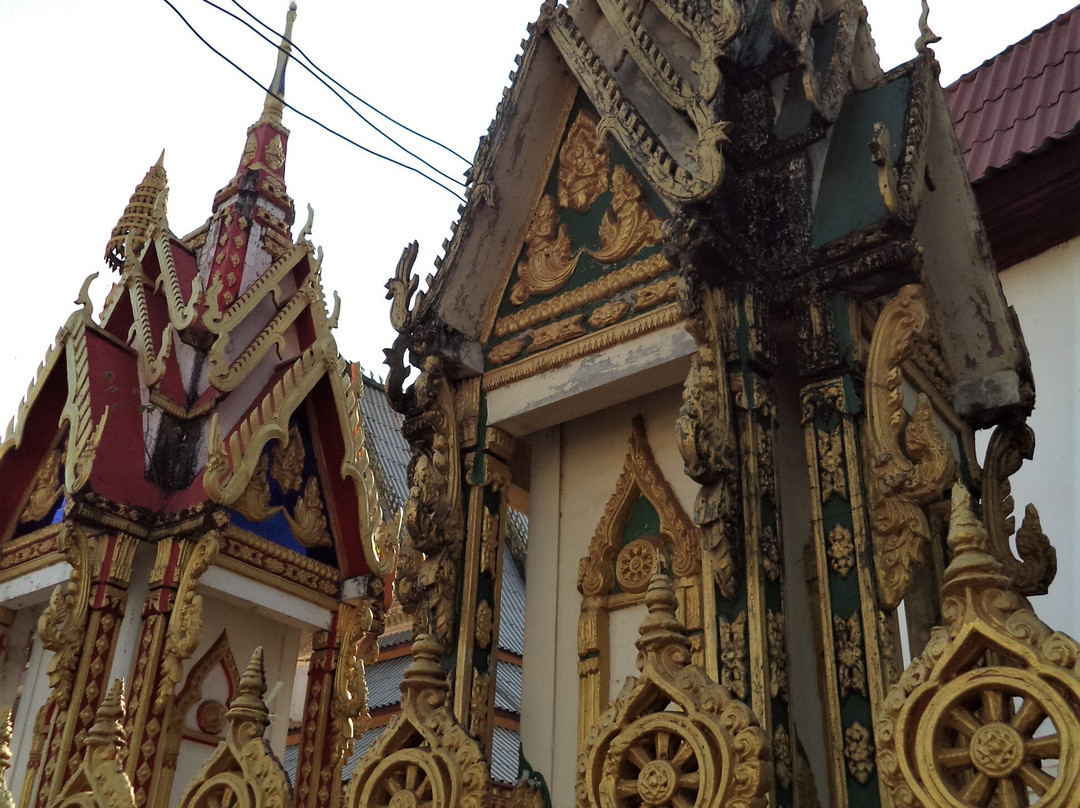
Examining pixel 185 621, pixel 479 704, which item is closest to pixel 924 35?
pixel 479 704

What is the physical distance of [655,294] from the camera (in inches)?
185

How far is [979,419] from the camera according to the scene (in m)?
5.04

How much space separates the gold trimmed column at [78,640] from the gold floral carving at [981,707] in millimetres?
7041

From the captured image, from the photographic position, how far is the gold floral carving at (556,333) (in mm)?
4914

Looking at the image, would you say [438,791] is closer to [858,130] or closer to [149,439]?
[858,130]

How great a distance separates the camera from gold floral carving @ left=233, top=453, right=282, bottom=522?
9.39 m

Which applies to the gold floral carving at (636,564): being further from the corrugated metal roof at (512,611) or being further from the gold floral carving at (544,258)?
the corrugated metal roof at (512,611)

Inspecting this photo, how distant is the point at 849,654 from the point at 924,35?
107 inches

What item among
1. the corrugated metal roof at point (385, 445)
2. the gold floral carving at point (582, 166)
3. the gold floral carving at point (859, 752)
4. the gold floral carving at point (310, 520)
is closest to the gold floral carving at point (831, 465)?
the gold floral carving at point (859, 752)

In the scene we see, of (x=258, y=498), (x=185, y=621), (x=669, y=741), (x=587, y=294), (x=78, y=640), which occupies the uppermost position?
(x=258, y=498)

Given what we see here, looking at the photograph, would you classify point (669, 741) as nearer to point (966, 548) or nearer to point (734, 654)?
point (734, 654)

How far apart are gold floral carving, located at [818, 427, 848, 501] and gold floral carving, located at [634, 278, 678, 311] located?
0.87m

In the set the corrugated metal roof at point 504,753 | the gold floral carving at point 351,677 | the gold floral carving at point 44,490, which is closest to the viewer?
the corrugated metal roof at point 504,753

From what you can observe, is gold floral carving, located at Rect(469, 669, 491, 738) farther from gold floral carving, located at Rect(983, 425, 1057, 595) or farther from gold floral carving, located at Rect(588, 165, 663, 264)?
gold floral carving, located at Rect(983, 425, 1057, 595)
